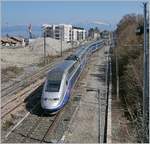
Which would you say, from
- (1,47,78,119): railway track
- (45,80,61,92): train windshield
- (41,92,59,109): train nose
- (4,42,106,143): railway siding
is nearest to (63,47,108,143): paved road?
(4,42,106,143): railway siding

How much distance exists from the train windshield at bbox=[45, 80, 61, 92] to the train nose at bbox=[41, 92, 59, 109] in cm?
38

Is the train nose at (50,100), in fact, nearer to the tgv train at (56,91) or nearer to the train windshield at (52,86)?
the tgv train at (56,91)

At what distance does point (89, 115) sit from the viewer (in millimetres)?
27766

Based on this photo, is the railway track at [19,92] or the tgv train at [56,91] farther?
the railway track at [19,92]

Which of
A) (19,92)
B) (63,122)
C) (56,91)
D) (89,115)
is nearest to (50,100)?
(56,91)

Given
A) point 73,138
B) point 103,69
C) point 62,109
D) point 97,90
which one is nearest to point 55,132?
point 73,138

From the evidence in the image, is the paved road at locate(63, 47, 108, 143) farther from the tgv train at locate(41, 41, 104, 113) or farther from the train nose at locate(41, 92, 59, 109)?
the train nose at locate(41, 92, 59, 109)

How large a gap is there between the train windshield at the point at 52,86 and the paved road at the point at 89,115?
214 cm

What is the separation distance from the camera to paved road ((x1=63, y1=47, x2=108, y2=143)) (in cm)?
2297

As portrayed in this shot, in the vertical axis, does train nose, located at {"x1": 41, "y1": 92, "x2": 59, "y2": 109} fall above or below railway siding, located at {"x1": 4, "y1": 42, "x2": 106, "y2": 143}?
above

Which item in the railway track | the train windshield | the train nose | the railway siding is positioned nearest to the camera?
the railway siding

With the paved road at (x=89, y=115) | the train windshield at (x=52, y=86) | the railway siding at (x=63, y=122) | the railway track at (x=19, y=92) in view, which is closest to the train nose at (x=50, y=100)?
the train windshield at (x=52, y=86)

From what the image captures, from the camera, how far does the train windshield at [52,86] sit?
2827cm

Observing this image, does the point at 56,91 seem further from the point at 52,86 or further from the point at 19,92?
the point at 19,92
